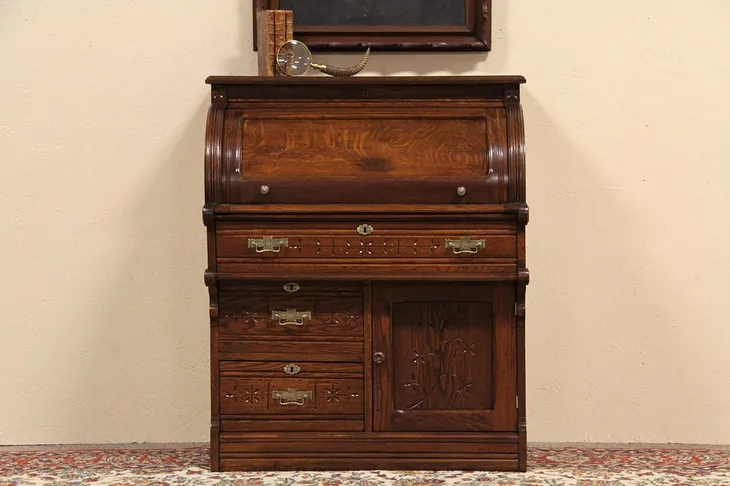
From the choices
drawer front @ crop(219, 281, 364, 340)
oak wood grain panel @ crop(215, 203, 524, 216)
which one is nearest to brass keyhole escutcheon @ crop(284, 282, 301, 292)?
drawer front @ crop(219, 281, 364, 340)

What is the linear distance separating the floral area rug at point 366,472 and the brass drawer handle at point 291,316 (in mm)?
532

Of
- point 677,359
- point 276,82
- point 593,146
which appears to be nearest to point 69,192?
point 276,82

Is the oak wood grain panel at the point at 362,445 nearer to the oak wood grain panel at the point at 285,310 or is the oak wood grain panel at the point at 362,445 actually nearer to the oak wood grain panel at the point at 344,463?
the oak wood grain panel at the point at 344,463

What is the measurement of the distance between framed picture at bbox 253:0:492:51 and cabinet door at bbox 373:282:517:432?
0.99m

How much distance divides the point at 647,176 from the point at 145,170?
1949 millimetres

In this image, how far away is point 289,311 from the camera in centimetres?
364

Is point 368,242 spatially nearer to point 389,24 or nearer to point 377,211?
point 377,211

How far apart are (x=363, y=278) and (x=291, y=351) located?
37 centimetres

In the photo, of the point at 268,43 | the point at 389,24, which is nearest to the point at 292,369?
the point at 268,43

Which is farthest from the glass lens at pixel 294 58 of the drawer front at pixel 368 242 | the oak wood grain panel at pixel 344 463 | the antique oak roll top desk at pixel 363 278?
the oak wood grain panel at pixel 344 463

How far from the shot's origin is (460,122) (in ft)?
12.0

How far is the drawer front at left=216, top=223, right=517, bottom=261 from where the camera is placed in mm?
3531

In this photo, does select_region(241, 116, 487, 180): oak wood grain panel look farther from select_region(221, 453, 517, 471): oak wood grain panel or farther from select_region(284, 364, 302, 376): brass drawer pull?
select_region(221, 453, 517, 471): oak wood grain panel

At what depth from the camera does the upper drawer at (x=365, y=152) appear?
3535mm
